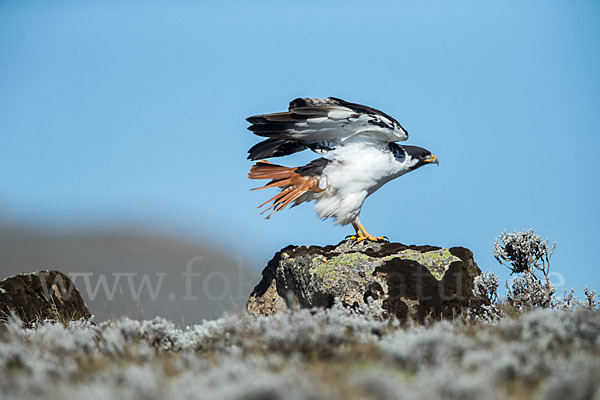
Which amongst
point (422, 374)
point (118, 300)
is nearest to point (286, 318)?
point (422, 374)

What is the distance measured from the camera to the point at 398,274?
23.4 feet

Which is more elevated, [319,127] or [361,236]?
[319,127]

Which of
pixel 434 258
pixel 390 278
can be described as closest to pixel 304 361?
pixel 390 278

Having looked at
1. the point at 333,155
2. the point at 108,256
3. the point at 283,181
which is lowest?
the point at 108,256

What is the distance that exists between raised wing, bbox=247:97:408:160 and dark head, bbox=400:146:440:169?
445 millimetres

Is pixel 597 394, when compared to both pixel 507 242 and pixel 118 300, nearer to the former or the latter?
pixel 118 300

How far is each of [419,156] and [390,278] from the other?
2678 millimetres

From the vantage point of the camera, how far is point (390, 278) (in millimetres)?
7105

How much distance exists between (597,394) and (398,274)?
418cm

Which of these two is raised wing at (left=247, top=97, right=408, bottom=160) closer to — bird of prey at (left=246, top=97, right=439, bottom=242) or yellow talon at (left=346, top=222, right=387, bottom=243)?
bird of prey at (left=246, top=97, right=439, bottom=242)

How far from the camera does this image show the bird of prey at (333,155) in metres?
8.12

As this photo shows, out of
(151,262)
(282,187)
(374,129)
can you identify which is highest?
(374,129)

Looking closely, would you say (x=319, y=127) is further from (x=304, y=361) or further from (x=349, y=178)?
(x=304, y=361)

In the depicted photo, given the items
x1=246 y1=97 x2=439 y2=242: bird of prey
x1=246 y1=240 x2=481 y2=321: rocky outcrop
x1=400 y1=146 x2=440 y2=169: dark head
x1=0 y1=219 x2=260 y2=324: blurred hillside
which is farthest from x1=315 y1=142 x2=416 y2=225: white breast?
x1=0 y1=219 x2=260 y2=324: blurred hillside
